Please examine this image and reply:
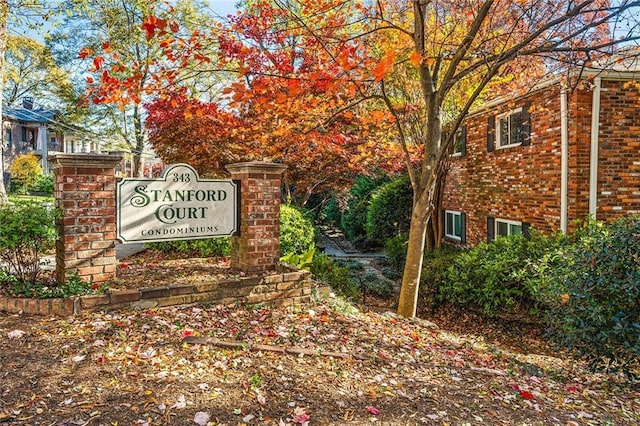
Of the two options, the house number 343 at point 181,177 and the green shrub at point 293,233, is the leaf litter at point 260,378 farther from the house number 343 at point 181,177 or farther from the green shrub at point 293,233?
the green shrub at point 293,233

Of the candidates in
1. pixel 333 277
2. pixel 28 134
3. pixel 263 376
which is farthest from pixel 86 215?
pixel 28 134

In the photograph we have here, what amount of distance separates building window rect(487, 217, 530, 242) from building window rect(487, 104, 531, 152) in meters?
1.83

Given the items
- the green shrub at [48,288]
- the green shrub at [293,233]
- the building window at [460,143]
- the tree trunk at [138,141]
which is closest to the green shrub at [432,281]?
the green shrub at [293,233]

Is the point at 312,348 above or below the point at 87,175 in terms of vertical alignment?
below

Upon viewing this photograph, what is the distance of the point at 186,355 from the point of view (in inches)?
138

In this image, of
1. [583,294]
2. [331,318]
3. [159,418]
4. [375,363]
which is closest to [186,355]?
[159,418]

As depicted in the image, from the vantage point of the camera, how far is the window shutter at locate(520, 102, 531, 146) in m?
9.73

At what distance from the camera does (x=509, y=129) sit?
1078 cm

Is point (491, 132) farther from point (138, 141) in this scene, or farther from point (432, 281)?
point (138, 141)

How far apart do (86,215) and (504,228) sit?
9720mm

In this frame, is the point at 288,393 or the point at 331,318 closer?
the point at 288,393

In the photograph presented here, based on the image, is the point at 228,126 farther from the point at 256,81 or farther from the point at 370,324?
the point at 370,324

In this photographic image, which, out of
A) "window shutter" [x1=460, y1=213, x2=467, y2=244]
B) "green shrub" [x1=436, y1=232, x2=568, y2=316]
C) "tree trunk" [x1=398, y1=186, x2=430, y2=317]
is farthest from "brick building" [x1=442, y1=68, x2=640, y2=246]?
"tree trunk" [x1=398, y1=186, x2=430, y2=317]

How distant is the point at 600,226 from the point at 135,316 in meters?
6.85
